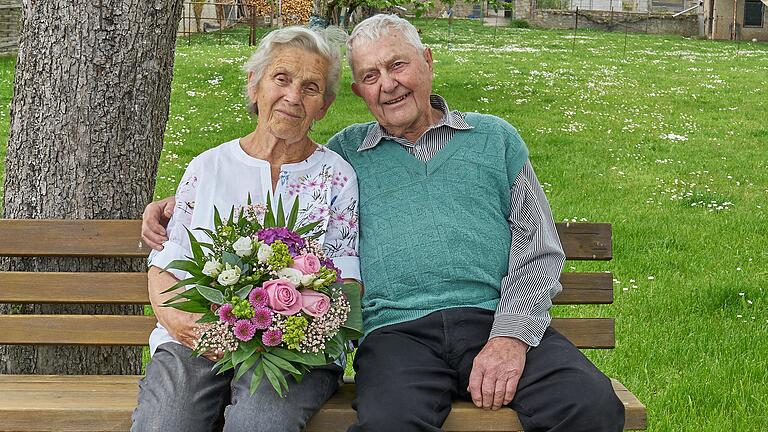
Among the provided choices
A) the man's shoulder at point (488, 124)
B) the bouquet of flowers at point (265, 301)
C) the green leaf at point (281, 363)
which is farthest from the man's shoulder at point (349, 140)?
the green leaf at point (281, 363)

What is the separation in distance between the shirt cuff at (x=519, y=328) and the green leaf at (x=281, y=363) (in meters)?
0.69

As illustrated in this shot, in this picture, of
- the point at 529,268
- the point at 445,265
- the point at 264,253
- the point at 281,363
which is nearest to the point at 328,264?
the point at 264,253

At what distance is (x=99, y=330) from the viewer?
12.6ft

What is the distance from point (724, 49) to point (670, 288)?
22.4 metres

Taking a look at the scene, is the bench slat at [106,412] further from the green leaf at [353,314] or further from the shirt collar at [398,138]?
the shirt collar at [398,138]

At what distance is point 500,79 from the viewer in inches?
646

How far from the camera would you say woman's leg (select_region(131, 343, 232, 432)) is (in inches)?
122

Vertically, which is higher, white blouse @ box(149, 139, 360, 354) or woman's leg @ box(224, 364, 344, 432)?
white blouse @ box(149, 139, 360, 354)

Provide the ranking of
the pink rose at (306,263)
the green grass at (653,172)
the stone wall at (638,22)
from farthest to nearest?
the stone wall at (638,22) < the green grass at (653,172) < the pink rose at (306,263)

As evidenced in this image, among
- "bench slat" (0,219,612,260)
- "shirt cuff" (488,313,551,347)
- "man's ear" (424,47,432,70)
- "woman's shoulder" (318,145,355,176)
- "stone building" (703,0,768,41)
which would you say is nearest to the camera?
"shirt cuff" (488,313,551,347)

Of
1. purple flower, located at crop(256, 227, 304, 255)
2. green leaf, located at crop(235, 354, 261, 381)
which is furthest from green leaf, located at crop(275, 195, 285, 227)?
green leaf, located at crop(235, 354, 261, 381)

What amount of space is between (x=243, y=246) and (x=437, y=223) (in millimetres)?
750

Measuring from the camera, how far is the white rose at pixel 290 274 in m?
2.99

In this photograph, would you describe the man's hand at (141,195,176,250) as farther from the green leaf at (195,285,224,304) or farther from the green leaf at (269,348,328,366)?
the green leaf at (269,348,328,366)
